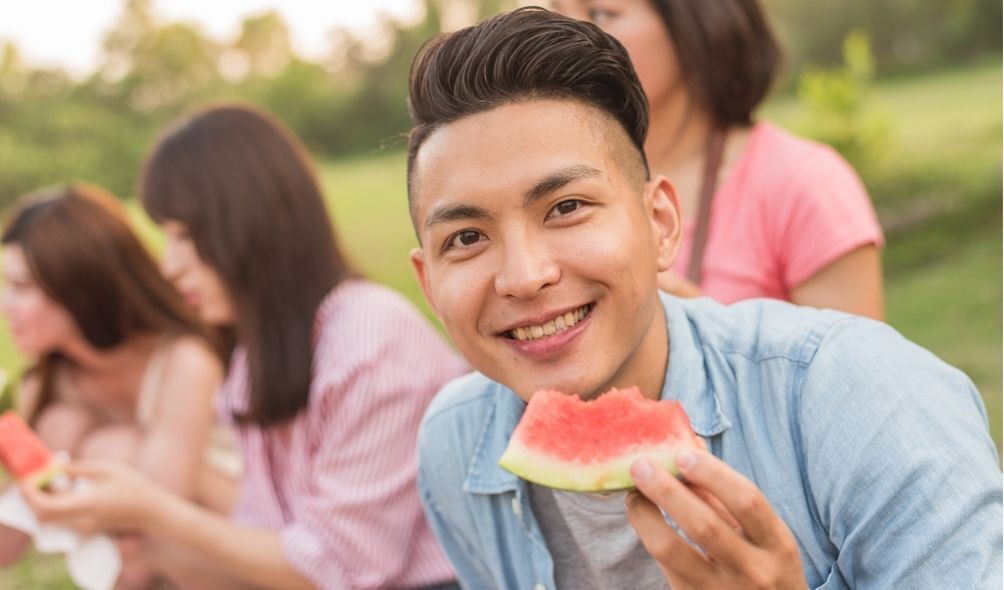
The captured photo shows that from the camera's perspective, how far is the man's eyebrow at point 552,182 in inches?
82.9

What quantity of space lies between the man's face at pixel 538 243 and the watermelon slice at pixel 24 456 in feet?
7.62

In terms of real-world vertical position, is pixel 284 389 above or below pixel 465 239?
below

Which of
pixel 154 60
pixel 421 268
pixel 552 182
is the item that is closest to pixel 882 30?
pixel 421 268

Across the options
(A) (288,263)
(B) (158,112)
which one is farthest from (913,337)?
(B) (158,112)

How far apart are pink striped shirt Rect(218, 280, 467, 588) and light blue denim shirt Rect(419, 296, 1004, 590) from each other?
3.45ft

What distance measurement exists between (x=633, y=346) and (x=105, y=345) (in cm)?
319

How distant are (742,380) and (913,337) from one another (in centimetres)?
606

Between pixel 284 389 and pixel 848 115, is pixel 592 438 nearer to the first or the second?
pixel 284 389

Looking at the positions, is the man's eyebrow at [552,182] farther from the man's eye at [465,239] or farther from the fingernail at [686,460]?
the fingernail at [686,460]

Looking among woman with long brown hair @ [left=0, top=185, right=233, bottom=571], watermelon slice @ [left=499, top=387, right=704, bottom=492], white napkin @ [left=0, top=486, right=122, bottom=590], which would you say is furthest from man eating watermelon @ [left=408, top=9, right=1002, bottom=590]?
woman with long brown hair @ [left=0, top=185, right=233, bottom=571]

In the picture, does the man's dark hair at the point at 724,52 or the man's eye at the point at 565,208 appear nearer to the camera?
the man's eye at the point at 565,208

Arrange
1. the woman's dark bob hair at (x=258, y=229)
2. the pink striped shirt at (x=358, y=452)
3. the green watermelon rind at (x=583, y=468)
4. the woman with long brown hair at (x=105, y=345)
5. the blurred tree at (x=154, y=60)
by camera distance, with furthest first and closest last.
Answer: the blurred tree at (x=154, y=60), the woman with long brown hair at (x=105, y=345), the woman's dark bob hair at (x=258, y=229), the pink striped shirt at (x=358, y=452), the green watermelon rind at (x=583, y=468)

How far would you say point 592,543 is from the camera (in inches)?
96.0

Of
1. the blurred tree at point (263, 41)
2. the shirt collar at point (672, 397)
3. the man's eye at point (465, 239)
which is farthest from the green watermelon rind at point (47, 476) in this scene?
the blurred tree at point (263, 41)
